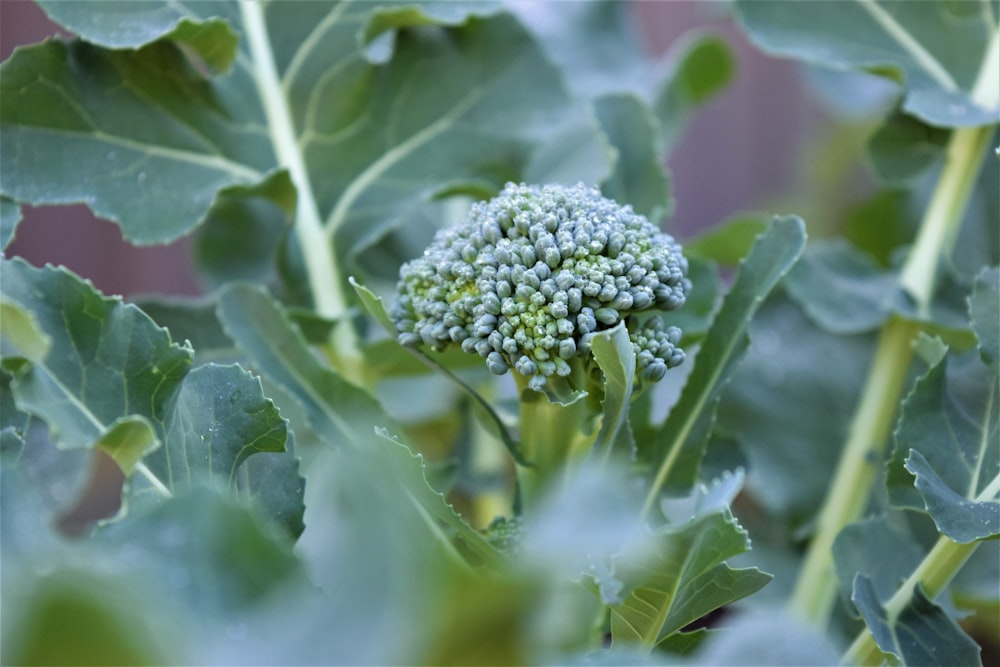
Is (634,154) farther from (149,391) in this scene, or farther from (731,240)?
(149,391)

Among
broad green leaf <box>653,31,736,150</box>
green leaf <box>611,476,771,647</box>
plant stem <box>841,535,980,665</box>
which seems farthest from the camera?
broad green leaf <box>653,31,736,150</box>

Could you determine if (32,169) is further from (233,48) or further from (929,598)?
(929,598)

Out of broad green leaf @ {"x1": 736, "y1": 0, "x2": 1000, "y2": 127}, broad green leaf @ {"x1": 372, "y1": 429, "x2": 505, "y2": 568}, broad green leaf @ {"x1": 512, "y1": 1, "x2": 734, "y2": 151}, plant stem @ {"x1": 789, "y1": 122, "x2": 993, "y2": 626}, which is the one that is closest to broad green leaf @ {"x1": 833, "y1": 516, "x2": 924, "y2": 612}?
plant stem @ {"x1": 789, "y1": 122, "x2": 993, "y2": 626}

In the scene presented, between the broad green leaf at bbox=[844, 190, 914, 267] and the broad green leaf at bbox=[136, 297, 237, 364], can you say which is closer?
the broad green leaf at bbox=[136, 297, 237, 364]

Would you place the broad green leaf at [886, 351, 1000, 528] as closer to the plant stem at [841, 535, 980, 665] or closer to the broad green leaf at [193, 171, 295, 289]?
the plant stem at [841, 535, 980, 665]

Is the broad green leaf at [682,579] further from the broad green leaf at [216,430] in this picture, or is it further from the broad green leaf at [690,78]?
the broad green leaf at [690,78]

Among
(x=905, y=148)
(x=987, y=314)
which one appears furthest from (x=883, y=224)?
(x=987, y=314)

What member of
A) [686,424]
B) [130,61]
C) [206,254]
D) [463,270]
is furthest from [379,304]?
[206,254]
